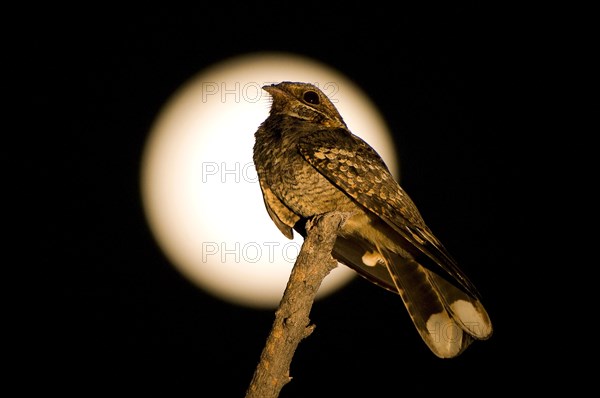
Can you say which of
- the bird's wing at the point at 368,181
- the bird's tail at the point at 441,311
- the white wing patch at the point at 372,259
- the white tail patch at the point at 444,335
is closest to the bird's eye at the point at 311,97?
the bird's wing at the point at 368,181

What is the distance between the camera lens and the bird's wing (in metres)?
2.38

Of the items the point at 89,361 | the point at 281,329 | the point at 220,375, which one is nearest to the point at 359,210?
the point at 281,329

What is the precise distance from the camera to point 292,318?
1767 millimetres

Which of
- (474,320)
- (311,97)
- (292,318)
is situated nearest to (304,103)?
(311,97)

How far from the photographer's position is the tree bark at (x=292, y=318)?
1.70 m

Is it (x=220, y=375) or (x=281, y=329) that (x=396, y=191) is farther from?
(x=220, y=375)

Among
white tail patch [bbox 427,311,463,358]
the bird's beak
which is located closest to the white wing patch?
white tail patch [bbox 427,311,463,358]

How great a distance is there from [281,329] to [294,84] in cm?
181

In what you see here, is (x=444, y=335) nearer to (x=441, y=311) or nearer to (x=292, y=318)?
(x=441, y=311)

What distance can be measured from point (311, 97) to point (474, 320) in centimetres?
159

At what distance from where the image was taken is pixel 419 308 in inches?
92.7

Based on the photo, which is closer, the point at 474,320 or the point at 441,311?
the point at 474,320

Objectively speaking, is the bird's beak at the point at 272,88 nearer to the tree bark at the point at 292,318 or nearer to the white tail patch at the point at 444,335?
the tree bark at the point at 292,318

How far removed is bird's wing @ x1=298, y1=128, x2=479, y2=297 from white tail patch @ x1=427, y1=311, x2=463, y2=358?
17cm
